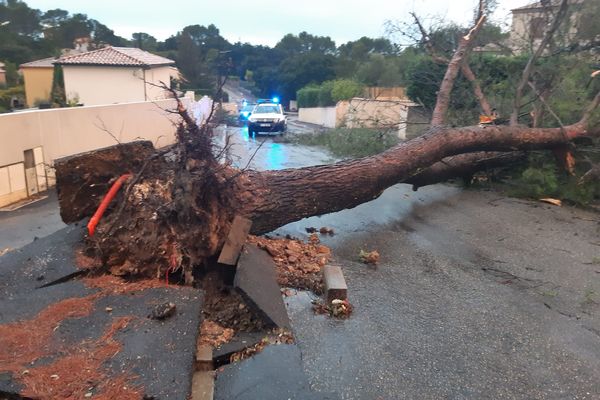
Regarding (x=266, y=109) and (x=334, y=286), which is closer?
(x=334, y=286)

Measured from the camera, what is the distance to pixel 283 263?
5.66 meters

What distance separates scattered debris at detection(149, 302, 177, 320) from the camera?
351 centimetres

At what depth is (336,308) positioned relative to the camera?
470cm

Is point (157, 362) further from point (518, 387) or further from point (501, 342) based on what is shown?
point (501, 342)

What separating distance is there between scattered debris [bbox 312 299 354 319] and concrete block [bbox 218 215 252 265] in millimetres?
878

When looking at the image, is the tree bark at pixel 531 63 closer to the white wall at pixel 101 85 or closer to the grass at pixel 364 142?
the grass at pixel 364 142

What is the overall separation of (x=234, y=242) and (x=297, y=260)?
1172mm

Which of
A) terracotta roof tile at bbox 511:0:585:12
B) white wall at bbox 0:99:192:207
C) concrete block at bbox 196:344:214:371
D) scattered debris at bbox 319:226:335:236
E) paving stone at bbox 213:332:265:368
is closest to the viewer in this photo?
concrete block at bbox 196:344:214:371

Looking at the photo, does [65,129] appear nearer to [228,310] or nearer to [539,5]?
[228,310]

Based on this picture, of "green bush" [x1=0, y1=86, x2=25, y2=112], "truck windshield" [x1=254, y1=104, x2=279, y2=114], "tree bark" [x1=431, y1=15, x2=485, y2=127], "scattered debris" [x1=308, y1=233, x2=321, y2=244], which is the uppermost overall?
"tree bark" [x1=431, y1=15, x2=485, y2=127]

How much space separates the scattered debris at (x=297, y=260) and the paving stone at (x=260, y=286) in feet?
1.11

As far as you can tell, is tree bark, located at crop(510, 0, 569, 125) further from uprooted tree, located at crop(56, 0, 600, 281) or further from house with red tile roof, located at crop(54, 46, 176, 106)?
house with red tile roof, located at crop(54, 46, 176, 106)

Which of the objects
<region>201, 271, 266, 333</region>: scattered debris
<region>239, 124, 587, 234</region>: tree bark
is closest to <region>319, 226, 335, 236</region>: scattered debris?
<region>239, 124, 587, 234</region>: tree bark

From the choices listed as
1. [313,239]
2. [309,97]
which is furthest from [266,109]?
[313,239]
